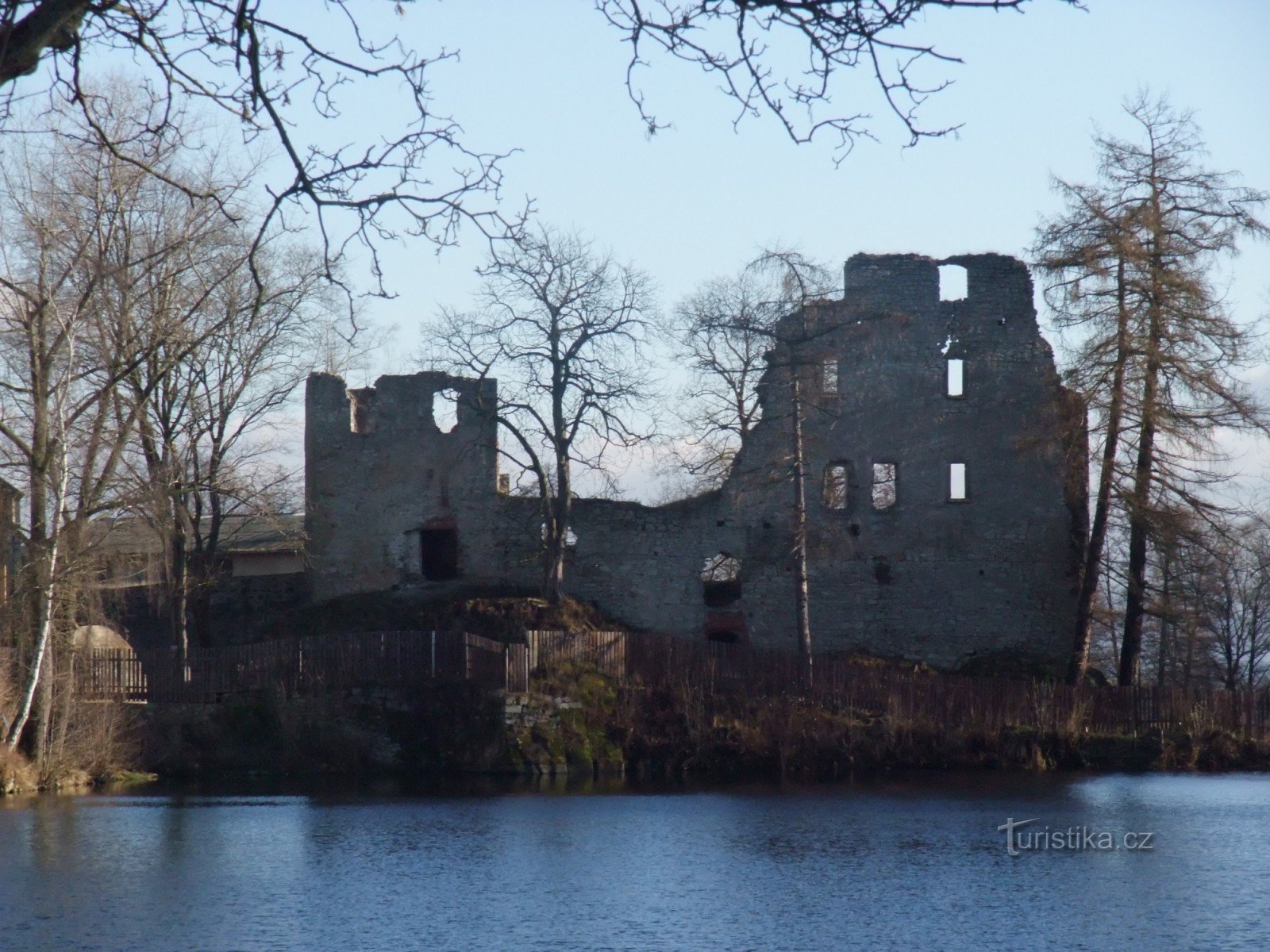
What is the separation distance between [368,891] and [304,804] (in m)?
6.83

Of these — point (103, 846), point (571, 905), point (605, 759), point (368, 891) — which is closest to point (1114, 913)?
point (571, 905)

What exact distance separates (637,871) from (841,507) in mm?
17157

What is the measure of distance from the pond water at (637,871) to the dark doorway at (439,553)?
33.2 ft

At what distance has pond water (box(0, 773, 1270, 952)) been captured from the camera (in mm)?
11195

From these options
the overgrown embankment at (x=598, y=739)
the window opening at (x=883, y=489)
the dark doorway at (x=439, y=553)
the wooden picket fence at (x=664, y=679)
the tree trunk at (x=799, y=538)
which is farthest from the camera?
the window opening at (x=883, y=489)

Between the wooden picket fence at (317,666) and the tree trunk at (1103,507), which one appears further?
the tree trunk at (1103,507)

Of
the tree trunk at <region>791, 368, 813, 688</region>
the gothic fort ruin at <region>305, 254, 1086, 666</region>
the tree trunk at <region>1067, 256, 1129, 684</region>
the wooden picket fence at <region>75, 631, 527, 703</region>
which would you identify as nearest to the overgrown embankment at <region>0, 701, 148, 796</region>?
the wooden picket fence at <region>75, 631, 527, 703</region>

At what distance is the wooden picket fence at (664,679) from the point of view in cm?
2394

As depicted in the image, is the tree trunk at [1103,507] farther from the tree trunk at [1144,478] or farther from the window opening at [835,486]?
the window opening at [835,486]

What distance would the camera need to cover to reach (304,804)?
19.4 metres

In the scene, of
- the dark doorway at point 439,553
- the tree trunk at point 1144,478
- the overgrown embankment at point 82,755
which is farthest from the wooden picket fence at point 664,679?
the dark doorway at point 439,553

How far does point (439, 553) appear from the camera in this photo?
102ft

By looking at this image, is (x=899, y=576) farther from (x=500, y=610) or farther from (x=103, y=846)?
(x=103, y=846)

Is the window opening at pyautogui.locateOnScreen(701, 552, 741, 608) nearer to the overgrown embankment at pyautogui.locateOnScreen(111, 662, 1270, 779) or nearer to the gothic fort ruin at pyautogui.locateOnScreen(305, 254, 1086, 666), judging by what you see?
the gothic fort ruin at pyautogui.locateOnScreen(305, 254, 1086, 666)
